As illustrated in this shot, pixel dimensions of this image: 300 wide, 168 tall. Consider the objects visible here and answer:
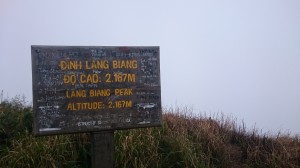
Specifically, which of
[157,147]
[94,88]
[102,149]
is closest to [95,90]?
[94,88]

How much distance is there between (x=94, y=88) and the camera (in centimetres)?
560

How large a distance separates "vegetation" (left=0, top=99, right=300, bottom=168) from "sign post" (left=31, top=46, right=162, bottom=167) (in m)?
1.17

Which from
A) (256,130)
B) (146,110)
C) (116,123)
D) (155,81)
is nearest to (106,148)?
(116,123)

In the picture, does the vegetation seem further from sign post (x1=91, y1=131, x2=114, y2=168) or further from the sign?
the sign

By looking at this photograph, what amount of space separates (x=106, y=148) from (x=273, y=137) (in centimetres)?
511

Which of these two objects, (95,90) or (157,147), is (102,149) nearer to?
(95,90)

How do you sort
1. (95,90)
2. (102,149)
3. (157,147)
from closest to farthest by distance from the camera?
1. (95,90)
2. (102,149)
3. (157,147)

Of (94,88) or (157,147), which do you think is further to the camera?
(157,147)

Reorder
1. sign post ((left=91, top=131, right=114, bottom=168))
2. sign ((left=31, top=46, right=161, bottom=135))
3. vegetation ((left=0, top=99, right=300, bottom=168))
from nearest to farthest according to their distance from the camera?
sign ((left=31, top=46, right=161, bottom=135)) → sign post ((left=91, top=131, right=114, bottom=168)) → vegetation ((left=0, top=99, right=300, bottom=168))

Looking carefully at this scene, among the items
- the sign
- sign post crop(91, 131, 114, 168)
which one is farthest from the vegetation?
the sign

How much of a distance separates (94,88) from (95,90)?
0.11ft

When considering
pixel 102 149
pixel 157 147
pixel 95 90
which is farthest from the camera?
pixel 157 147

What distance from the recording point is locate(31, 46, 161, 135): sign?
5360 millimetres

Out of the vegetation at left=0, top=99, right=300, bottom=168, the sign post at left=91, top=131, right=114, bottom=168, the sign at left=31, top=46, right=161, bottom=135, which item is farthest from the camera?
the vegetation at left=0, top=99, right=300, bottom=168
